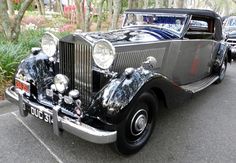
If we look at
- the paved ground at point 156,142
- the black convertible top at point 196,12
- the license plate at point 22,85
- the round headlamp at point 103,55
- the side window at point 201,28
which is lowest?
the paved ground at point 156,142

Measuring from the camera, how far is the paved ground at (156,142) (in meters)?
2.91

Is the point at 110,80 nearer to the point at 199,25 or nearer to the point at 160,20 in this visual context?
the point at 160,20

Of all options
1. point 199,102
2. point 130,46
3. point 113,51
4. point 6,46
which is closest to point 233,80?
point 199,102

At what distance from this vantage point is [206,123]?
12.6 feet

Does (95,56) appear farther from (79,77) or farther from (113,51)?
(79,77)

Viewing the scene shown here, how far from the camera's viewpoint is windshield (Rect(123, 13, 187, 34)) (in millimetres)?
4066

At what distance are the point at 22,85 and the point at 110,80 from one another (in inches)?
48.0

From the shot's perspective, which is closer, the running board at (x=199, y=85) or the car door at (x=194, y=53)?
the car door at (x=194, y=53)

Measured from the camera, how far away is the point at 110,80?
2799mm

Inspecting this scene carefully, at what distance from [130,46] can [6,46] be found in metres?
3.16

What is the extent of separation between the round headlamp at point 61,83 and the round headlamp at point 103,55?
42 centimetres

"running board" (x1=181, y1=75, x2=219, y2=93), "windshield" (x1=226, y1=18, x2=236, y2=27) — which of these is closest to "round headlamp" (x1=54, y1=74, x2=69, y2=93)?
"running board" (x1=181, y1=75, x2=219, y2=93)

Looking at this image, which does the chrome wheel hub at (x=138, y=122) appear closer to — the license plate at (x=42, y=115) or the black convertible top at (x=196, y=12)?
the license plate at (x=42, y=115)

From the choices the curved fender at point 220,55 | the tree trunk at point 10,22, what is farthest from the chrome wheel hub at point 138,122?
the tree trunk at point 10,22
